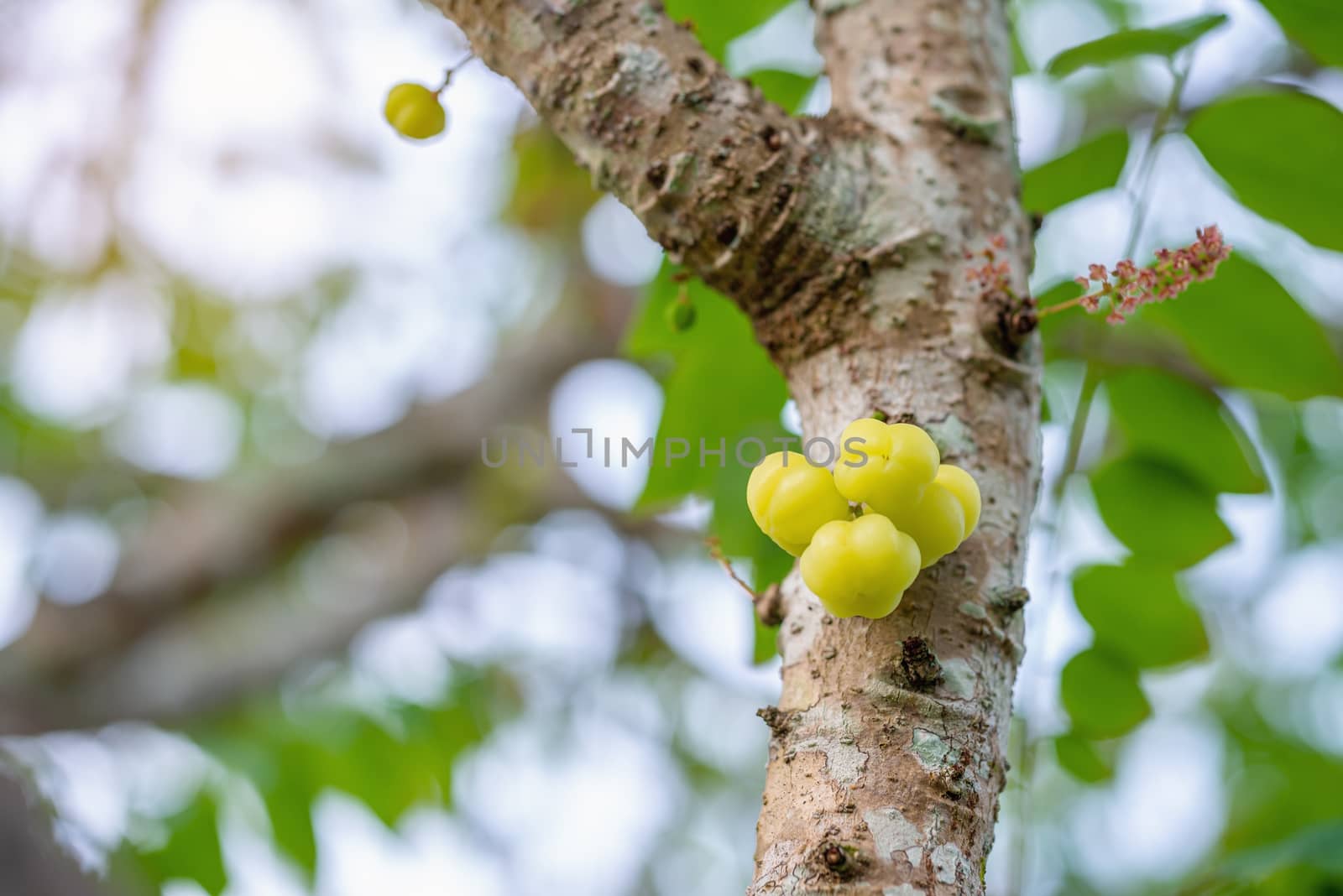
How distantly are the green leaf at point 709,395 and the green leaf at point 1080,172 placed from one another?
62cm

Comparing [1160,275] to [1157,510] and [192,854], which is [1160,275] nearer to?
[1157,510]

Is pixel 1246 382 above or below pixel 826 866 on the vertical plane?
above

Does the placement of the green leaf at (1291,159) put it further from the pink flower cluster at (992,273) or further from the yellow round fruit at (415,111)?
the yellow round fruit at (415,111)

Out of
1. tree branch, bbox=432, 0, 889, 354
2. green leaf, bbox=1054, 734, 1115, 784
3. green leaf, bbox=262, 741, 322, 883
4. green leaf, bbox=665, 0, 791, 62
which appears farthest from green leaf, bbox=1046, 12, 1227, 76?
green leaf, bbox=262, 741, 322, 883

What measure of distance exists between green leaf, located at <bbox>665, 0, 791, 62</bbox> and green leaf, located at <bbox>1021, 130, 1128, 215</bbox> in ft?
1.95

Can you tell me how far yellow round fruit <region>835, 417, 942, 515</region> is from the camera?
1.06 m

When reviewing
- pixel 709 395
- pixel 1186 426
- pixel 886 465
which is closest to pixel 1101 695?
pixel 1186 426

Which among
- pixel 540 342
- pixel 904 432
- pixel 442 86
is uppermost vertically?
pixel 442 86

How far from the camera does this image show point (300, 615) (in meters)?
5.32

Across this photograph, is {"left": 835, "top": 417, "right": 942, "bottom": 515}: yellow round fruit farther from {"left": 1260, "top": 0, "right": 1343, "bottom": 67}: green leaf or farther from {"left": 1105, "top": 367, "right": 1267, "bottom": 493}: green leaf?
{"left": 1260, "top": 0, "right": 1343, "bottom": 67}: green leaf

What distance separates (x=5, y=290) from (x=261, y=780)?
4.27m

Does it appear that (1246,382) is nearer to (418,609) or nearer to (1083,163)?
(1083,163)

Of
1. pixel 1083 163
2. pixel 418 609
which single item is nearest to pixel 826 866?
pixel 1083 163

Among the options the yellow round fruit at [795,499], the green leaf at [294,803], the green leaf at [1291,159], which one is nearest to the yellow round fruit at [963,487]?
the yellow round fruit at [795,499]
